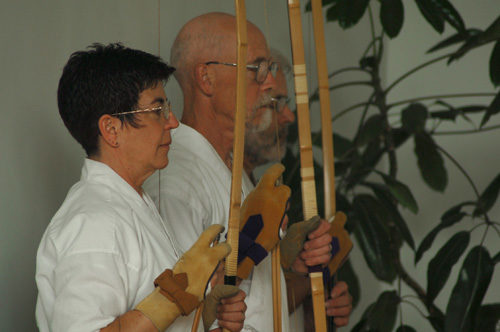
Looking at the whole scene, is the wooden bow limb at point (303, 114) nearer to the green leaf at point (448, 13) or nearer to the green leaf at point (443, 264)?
the green leaf at point (443, 264)

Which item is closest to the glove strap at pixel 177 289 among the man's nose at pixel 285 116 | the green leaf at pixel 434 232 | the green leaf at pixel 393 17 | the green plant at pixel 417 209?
the man's nose at pixel 285 116

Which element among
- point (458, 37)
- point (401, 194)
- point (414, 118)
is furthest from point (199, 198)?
point (458, 37)

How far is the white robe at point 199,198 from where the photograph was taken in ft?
3.82

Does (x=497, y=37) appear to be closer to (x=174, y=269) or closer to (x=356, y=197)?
(x=356, y=197)

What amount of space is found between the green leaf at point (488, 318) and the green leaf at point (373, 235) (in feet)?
0.81

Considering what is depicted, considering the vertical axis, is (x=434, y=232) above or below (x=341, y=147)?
below

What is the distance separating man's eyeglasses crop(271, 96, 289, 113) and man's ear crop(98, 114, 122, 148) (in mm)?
371

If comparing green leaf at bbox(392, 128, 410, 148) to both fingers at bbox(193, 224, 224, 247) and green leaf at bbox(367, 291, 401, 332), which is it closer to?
green leaf at bbox(367, 291, 401, 332)

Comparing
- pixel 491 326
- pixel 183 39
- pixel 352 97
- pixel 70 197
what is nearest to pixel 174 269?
pixel 70 197

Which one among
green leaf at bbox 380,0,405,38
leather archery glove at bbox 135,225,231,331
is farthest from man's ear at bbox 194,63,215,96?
green leaf at bbox 380,0,405,38

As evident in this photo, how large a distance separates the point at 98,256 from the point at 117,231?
50mm

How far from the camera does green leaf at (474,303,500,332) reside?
182cm

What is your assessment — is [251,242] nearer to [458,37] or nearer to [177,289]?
[177,289]

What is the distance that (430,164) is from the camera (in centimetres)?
194
